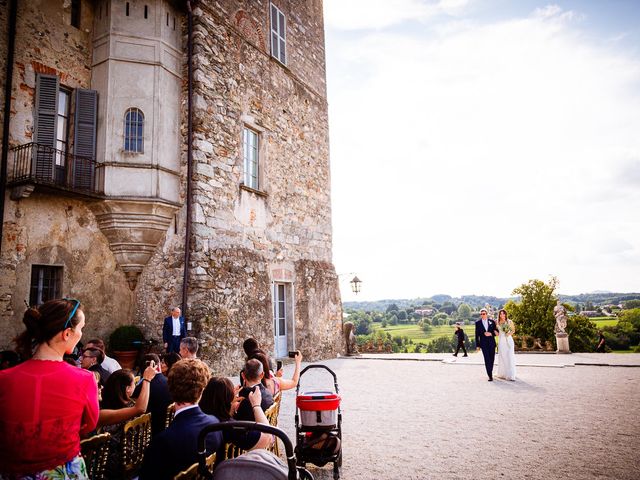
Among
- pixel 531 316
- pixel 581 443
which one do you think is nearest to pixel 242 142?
pixel 581 443

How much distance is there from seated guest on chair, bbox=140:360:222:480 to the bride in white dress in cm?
833

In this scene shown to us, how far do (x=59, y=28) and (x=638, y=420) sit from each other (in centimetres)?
1263

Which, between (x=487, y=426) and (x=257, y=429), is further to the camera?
(x=487, y=426)

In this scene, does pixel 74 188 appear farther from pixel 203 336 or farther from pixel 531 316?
pixel 531 316

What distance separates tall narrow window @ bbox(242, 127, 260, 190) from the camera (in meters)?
11.5

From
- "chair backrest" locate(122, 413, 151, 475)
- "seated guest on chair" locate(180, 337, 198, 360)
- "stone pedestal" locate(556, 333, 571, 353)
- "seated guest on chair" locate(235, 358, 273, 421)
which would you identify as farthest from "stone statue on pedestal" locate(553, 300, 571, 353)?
"chair backrest" locate(122, 413, 151, 475)

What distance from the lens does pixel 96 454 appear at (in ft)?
8.75

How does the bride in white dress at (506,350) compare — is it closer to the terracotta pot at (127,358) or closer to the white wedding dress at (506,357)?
the white wedding dress at (506,357)

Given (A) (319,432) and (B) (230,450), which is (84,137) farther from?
(B) (230,450)

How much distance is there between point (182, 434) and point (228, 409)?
471 millimetres

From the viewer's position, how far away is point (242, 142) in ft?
36.6

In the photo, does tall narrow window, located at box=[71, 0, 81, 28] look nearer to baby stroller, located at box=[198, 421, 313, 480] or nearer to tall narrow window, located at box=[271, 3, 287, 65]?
tall narrow window, located at box=[271, 3, 287, 65]

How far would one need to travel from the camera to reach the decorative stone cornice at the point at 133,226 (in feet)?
29.5

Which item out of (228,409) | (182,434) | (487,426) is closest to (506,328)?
(487,426)
